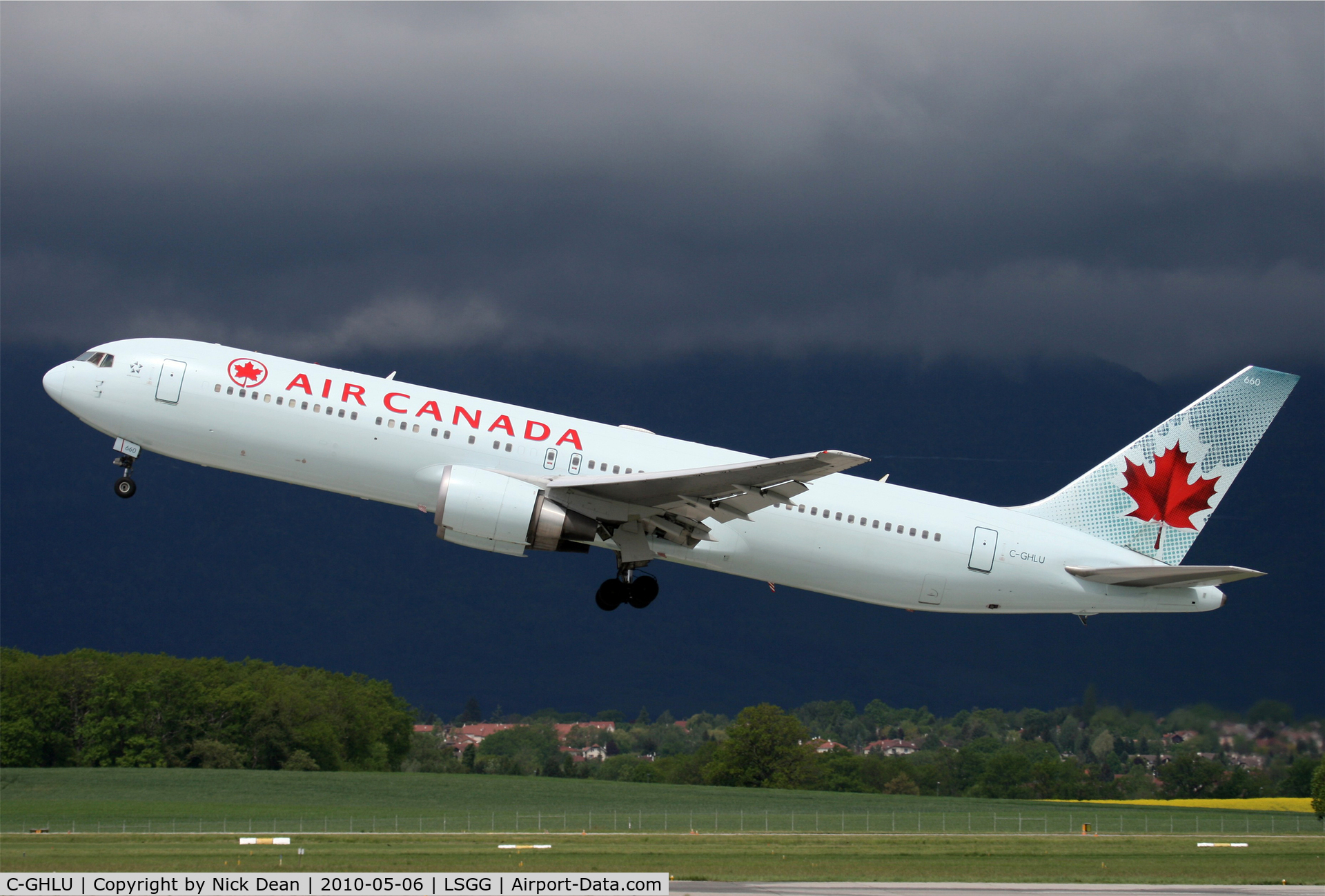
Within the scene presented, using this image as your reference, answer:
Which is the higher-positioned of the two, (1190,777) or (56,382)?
(56,382)

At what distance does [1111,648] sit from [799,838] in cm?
1431

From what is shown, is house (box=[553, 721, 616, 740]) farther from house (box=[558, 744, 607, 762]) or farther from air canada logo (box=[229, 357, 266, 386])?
air canada logo (box=[229, 357, 266, 386])

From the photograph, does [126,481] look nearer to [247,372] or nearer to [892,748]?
[247,372]

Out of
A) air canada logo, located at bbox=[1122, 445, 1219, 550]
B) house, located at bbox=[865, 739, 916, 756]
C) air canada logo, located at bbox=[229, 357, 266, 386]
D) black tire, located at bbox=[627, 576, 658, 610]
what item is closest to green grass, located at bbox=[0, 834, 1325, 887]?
black tire, located at bbox=[627, 576, 658, 610]

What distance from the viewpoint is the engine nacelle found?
28531 millimetres

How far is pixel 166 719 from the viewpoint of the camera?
322 feet

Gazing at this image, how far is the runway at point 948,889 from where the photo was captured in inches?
1124

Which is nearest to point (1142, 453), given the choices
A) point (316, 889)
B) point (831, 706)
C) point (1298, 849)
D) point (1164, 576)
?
point (1164, 576)

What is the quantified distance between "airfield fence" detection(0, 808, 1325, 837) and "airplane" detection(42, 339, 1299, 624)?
25.4 metres

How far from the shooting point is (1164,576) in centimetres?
3083

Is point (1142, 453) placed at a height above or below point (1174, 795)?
above

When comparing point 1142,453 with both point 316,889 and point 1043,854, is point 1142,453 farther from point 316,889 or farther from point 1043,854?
point 316,889

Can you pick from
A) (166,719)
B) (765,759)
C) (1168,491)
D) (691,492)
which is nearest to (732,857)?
(691,492)

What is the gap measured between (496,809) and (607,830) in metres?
13.7
